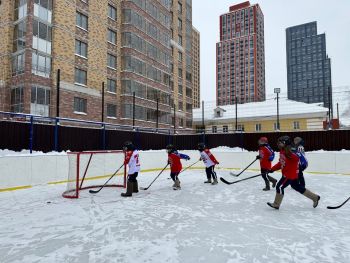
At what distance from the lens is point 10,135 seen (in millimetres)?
9953

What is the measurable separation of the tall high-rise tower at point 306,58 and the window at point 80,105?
14771cm

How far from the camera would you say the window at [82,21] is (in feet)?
79.5

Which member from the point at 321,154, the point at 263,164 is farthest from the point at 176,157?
the point at 321,154

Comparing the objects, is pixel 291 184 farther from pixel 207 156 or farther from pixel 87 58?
pixel 87 58

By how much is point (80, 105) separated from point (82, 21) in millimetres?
7209

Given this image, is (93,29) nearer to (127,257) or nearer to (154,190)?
(154,190)

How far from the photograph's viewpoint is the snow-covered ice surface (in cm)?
359

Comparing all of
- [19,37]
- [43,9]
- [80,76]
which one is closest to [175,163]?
[80,76]

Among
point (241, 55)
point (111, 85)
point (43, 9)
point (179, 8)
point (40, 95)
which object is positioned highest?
point (241, 55)

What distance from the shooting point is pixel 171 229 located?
A: 15.5ft

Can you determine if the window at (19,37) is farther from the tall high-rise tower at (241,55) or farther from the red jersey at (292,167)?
the tall high-rise tower at (241,55)

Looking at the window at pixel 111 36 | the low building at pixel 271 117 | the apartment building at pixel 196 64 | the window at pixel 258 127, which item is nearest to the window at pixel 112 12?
the window at pixel 111 36

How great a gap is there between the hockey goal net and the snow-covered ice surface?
2.32 ft

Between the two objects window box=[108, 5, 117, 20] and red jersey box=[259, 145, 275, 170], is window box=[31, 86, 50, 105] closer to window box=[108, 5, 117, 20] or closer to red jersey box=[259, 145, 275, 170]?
window box=[108, 5, 117, 20]
